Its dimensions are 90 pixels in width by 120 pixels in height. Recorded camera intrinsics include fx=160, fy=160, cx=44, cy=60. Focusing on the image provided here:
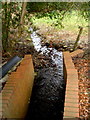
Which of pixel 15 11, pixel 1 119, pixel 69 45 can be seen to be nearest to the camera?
pixel 1 119

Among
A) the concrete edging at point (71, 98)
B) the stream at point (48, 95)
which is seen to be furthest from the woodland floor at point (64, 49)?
the stream at point (48, 95)

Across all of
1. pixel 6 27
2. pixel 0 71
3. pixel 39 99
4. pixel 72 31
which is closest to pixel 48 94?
pixel 39 99

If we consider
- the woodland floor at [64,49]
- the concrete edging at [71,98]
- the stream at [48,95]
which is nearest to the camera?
the concrete edging at [71,98]

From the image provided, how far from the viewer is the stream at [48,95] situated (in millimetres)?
4303

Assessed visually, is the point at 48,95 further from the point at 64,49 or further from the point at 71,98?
the point at 64,49

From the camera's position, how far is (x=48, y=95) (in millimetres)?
4934

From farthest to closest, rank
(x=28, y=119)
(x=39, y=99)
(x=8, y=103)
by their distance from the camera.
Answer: (x=39, y=99), (x=28, y=119), (x=8, y=103)

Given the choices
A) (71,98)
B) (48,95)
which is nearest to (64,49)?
(48,95)

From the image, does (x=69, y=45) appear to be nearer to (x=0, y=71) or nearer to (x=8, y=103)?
(x=0, y=71)

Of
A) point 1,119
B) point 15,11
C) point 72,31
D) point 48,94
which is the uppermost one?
point 15,11

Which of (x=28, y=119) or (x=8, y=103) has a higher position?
(x=8, y=103)

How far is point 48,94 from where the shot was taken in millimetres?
4984

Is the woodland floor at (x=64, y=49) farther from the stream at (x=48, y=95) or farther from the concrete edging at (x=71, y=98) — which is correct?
the stream at (x=48, y=95)

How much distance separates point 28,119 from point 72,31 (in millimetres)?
8710
